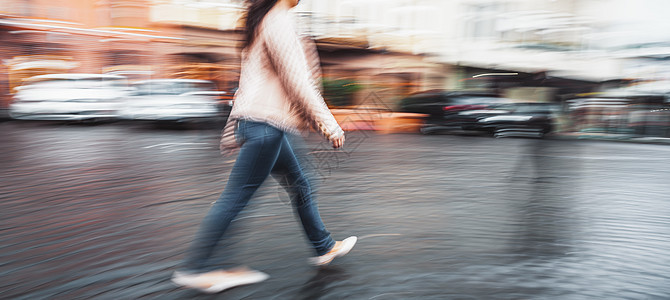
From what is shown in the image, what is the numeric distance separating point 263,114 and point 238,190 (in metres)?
0.41

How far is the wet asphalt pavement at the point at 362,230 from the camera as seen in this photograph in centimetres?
309

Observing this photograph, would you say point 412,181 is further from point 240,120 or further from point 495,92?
point 495,92

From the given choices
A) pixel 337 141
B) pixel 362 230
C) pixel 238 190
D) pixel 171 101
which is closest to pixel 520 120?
pixel 171 101

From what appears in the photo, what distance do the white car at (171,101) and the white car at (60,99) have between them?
34.2 inches

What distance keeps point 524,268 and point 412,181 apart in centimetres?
325

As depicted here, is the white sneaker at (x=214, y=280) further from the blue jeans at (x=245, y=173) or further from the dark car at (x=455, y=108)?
the dark car at (x=455, y=108)

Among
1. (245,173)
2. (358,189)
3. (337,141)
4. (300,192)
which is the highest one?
(337,141)

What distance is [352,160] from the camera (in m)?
8.58

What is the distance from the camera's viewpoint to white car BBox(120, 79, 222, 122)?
14.5 meters

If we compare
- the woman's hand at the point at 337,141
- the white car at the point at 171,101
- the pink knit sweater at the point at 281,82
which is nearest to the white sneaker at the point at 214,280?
the pink knit sweater at the point at 281,82

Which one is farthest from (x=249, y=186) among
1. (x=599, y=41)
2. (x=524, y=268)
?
(x=599, y=41)

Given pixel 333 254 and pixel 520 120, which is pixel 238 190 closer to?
pixel 333 254

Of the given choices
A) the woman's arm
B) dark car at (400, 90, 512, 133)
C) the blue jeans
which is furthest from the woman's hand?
dark car at (400, 90, 512, 133)

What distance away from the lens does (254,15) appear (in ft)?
8.89
